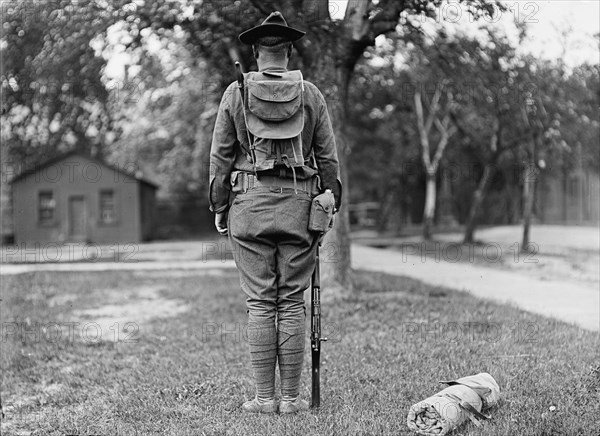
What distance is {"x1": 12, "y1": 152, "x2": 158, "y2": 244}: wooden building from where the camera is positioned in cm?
Answer: 2939

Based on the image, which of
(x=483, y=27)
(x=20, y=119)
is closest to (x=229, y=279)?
(x=483, y=27)

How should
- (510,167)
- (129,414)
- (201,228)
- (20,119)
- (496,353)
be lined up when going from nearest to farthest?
(129,414) < (496,353) < (510,167) < (20,119) < (201,228)

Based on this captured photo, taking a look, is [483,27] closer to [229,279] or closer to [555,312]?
[555,312]

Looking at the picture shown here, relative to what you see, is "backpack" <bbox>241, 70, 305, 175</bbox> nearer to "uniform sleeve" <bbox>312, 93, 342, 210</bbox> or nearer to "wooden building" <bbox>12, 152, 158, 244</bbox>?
"uniform sleeve" <bbox>312, 93, 342, 210</bbox>

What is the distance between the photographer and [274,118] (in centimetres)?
390

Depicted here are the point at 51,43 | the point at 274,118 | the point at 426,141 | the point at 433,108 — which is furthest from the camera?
the point at 426,141

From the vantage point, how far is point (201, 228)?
37.4m

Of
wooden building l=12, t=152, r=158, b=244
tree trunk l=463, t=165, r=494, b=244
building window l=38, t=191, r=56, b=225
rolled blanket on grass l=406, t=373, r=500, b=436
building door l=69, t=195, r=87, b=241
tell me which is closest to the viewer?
rolled blanket on grass l=406, t=373, r=500, b=436

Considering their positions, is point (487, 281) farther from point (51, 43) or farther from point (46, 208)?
point (46, 208)

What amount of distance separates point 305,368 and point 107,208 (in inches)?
1041

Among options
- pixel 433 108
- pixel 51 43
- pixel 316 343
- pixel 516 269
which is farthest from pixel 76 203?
pixel 316 343

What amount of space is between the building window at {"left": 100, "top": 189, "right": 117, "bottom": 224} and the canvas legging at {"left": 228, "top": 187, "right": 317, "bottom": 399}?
2728cm

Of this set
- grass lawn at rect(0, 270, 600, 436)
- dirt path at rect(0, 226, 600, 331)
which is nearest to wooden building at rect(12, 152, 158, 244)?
dirt path at rect(0, 226, 600, 331)

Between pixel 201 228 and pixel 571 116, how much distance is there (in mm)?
26361
